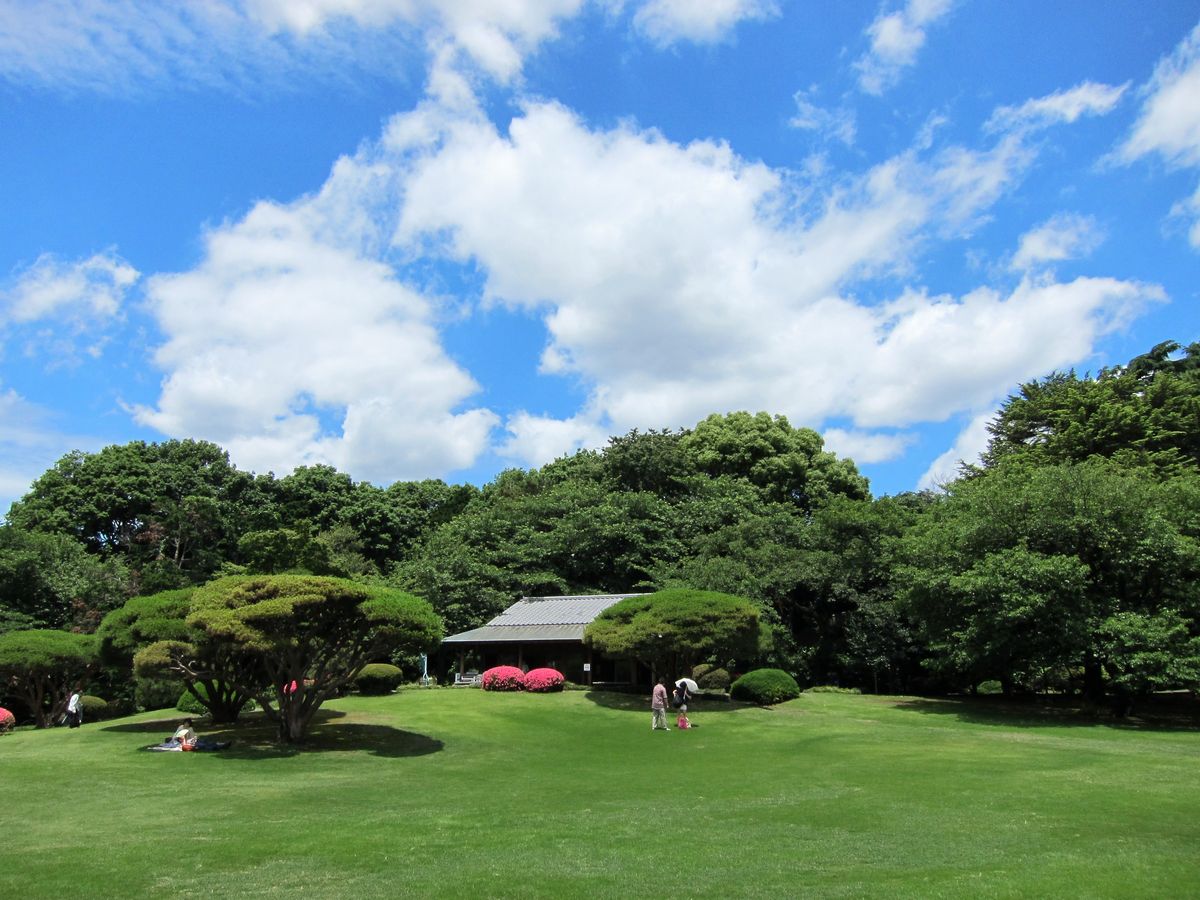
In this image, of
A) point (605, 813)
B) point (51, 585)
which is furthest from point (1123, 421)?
point (51, 585)

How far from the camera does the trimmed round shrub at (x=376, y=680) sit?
31.4 meters

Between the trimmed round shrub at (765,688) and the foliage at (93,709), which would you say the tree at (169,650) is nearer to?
the foliage at (93,709)

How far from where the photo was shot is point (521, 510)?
47.3m

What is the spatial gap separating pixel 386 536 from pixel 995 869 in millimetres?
49773

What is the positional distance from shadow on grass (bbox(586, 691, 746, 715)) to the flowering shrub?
2893 millimetres

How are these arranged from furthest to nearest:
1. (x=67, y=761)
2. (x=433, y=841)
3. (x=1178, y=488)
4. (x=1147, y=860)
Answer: (x=1178, y=488) → (x=67, y=761) → (x=433, y=841) → (x=1147, y=860)

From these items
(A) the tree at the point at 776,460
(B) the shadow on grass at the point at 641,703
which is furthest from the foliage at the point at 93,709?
(A) the tree at the point at 776,460

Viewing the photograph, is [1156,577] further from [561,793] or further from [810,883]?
[810,883]

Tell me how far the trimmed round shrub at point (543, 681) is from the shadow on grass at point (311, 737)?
365 inches

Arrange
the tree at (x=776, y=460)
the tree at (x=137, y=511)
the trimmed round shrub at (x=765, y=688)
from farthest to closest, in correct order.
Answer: the tree at (x=776, y=460)
the tree at (x=137, y=511)
the trimmed round shrub at (x=765, y=688)

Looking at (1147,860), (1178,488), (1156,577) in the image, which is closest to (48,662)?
(1147,860)

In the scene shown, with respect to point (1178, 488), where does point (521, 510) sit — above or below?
above

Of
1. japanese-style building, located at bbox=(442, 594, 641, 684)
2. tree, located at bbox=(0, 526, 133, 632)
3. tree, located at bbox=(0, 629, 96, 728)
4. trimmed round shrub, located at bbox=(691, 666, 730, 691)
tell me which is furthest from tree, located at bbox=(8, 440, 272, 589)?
trimmed round shrub, located at bbox=(691, 666, 730, 691)

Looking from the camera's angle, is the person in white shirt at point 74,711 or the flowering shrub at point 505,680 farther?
the flowering shrub at point 505,680
